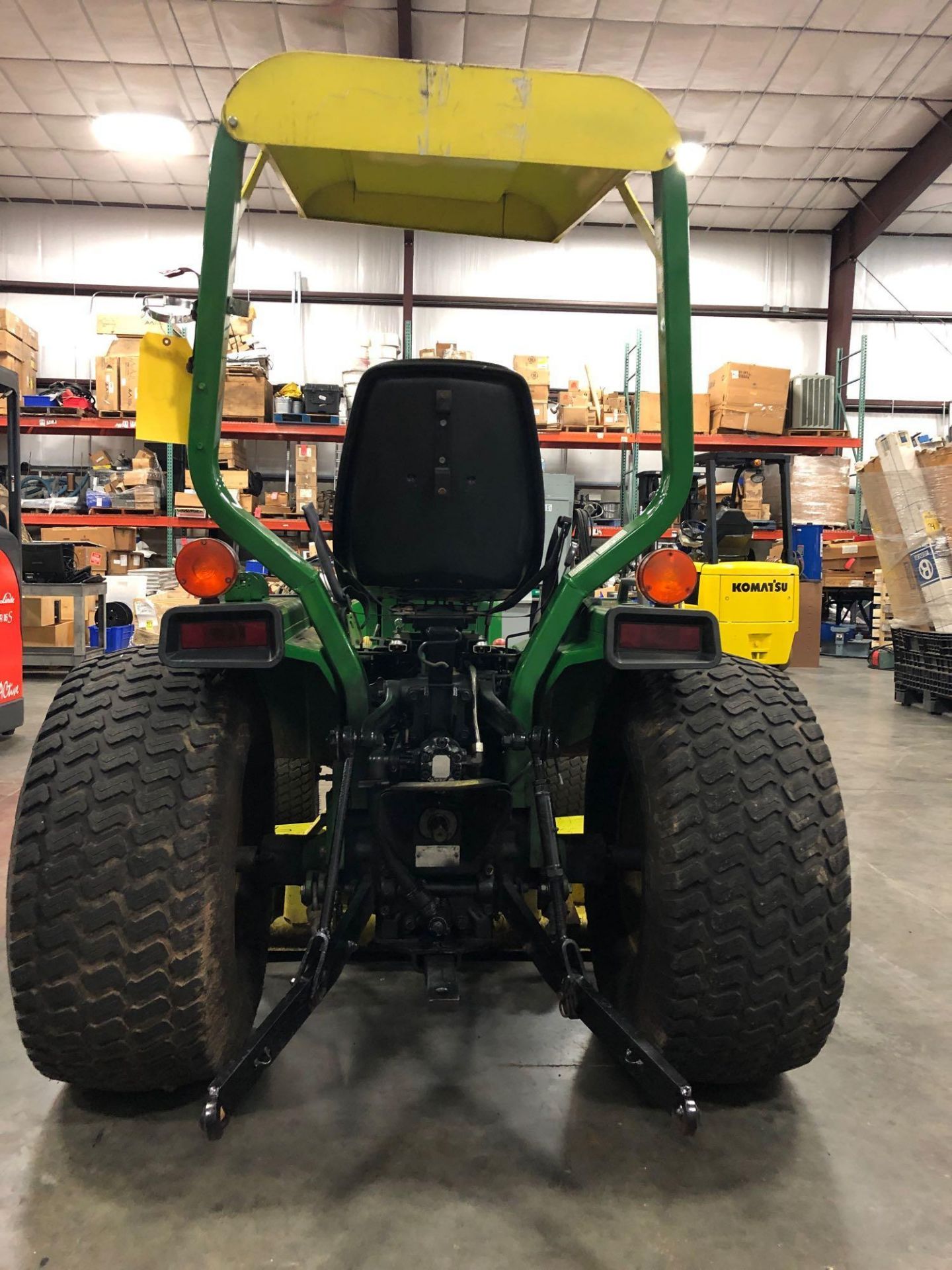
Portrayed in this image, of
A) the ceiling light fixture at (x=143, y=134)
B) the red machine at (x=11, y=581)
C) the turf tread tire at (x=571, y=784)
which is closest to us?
the turf tread tire at (x=571, y=784)

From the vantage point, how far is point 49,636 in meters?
9.06

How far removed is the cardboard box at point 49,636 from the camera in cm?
898

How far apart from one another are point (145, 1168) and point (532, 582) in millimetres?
1489

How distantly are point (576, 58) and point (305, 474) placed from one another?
19.0 feet

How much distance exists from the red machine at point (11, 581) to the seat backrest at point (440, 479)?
4.13 metres

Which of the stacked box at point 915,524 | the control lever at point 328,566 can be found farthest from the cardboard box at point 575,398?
the control lever at point 328,566

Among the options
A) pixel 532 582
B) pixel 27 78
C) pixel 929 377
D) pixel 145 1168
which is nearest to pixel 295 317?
pixel 27 78

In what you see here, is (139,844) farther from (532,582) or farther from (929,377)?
(929,377)

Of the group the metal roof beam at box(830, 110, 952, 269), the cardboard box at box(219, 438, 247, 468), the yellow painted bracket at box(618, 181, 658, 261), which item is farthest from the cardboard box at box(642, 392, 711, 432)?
the yellow painted bracket at box(618, 181, 658, 261)

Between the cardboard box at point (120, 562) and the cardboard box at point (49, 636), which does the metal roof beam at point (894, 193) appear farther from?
the cardboard box at point (49, 636)

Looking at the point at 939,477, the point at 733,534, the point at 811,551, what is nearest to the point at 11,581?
the point at 733,534

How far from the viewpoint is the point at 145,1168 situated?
1588mm

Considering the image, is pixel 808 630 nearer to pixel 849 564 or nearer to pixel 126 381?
pixel 849 564

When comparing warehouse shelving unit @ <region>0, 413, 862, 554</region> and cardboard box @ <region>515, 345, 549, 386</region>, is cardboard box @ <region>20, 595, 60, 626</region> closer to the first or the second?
warehouse shelving unit @ <region>0, 413, 862, 554</region>
